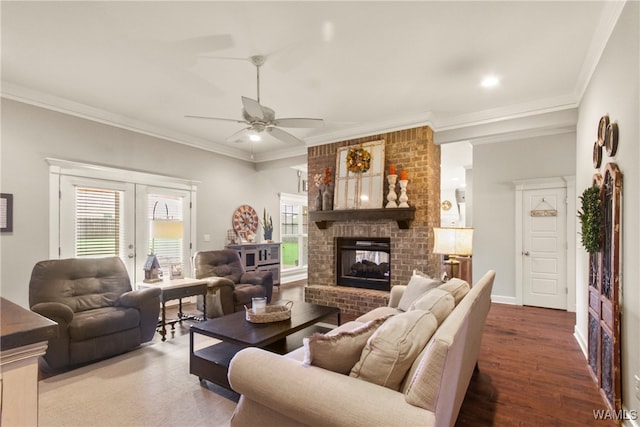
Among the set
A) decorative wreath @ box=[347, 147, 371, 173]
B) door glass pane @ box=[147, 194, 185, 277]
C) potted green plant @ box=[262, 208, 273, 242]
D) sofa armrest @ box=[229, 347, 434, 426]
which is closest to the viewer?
sofa armrest @ box=[229, 347, 434, 426]

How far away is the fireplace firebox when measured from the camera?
4883 mm

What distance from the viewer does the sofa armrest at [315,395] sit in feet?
3.91

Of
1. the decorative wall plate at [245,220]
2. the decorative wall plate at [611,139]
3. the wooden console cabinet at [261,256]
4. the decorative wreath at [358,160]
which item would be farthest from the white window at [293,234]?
the decorative wall plate at [611,139]

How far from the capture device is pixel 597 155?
271 cm

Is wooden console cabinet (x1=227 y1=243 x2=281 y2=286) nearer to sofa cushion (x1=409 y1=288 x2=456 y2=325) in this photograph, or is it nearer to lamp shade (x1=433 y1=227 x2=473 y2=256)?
lamp shade (x1=433 y1=227 x2=473 y2=256)

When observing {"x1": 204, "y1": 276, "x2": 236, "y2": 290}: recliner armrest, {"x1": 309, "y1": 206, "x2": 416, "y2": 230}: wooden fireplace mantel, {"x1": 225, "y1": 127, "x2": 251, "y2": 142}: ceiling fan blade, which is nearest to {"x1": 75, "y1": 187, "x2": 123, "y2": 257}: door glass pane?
{"x1": 204, "y1": 276, "x2": 236, "y2": 290}: recliner armrest

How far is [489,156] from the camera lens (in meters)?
5.59

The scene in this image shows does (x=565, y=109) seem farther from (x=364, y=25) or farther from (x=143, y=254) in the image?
(x=143, y=254)

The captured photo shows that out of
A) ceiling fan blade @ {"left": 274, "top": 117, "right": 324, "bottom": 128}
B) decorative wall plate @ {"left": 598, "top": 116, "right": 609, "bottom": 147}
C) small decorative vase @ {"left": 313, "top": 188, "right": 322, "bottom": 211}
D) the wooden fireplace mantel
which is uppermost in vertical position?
ceiling fan blade @ {"left": 274, "top": 117, "right": 324, "bottom": 128}

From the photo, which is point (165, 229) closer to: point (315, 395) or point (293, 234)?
point (315, 395)

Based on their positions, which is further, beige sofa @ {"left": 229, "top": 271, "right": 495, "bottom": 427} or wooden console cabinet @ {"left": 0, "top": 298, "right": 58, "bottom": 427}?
beige sofa @ {"left": 229, "top": 271, "right": 495, "bottom": 427}

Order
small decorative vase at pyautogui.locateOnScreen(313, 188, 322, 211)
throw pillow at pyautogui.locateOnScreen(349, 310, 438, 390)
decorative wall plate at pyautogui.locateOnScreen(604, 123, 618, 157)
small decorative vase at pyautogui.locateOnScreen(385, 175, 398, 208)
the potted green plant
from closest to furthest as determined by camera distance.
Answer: throw pillow at pyautogui.locateOnScreen(349, 310, 438, 390)
decorative wall plate at pyautogui.locateOnScreen(604, 123, 618, 157)
small decorative vase at pyautogui.locateOnScreen(385, 175, 398, 208)
small decorative vase at pyautogui.locateOnScreen(313, 188, 322, 211)
the potted green plant

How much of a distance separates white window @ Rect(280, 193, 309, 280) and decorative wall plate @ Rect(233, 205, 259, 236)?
0.99 metres

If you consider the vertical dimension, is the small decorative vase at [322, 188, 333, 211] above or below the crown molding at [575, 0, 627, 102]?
below
